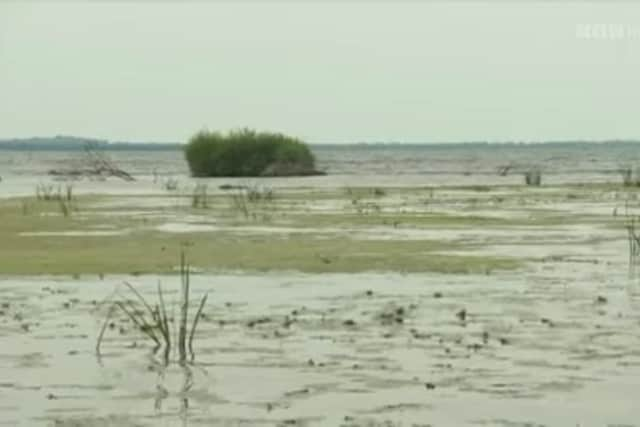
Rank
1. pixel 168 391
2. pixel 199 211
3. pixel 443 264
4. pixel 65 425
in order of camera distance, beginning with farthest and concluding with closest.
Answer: pixel 199 211
pixel 443 264
pixel 168 391
pixel 65 425

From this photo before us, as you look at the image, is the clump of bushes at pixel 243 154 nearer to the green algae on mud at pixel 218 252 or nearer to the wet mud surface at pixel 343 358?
the green algae on mud at pixel 218 252

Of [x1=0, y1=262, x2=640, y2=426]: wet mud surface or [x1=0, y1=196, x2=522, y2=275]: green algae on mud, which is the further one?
[x1=0, y1=196, x2=522, y2=275]: green algae on mud

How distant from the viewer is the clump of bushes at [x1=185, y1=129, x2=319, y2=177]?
72.7 meters

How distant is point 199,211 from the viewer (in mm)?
40062

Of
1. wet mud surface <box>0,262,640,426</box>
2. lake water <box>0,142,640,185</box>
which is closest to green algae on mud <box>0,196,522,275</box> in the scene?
wet mud surface <box>0,262,640,426</box>

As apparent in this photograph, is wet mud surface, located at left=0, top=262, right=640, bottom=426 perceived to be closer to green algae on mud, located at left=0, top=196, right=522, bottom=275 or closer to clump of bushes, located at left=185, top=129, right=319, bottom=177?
green algae on mud, located at left=0, top=196, right=522, bottom=275

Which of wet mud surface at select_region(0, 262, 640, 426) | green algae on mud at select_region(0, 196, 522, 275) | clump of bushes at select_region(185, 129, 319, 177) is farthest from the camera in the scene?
clump of bushes at select_region(185, 129, 319, 177)

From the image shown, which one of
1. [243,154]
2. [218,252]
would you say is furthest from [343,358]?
[243,154]

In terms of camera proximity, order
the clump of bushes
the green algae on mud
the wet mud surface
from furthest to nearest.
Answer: the clump of bushes, the green algae on mud, the wet mud surface

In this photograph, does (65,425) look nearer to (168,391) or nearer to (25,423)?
(25,423)

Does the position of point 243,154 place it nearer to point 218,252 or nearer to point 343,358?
point 218,252

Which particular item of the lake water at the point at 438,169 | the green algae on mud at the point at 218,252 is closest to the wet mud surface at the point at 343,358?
the green algae on mud at the point at 218,252

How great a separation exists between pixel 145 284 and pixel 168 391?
26.6 feet

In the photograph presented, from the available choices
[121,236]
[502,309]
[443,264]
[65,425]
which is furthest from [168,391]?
[121,236]
